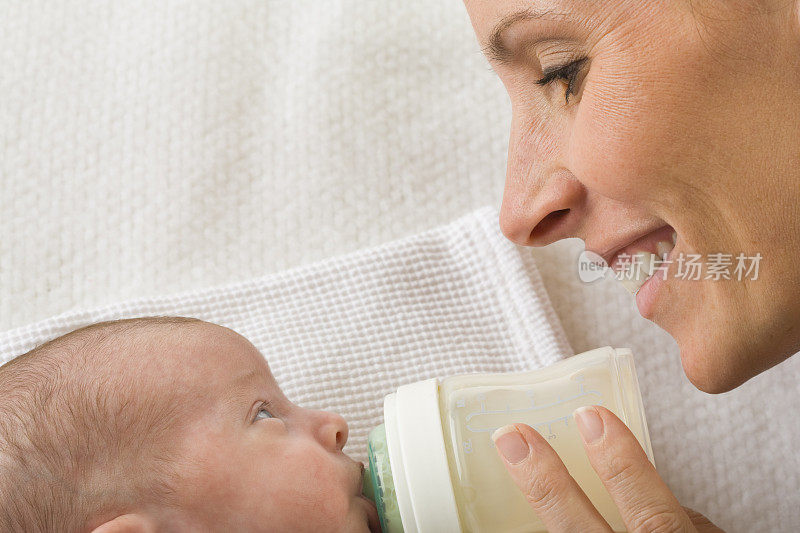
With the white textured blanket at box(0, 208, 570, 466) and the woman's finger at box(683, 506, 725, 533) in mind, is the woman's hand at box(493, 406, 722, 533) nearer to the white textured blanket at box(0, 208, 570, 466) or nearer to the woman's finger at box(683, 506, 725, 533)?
the woman's finger at box(683, 506, 725, 533)

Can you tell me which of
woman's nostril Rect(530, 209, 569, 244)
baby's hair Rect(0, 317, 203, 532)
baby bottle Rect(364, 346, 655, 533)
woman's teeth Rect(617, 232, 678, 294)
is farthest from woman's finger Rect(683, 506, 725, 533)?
baby's hair Rect(0, 317, 203, 532)

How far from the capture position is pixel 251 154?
5.66 feet

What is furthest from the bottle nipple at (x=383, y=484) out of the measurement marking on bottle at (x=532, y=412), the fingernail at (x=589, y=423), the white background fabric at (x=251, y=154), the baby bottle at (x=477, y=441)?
the white background fabric at (x=251, y=154)

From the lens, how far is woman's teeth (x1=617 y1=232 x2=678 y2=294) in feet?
3.44

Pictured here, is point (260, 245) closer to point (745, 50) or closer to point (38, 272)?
point (38, 272)

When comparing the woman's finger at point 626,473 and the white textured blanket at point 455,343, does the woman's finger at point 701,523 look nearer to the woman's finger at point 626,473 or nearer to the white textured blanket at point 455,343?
the white textured blanket at point 455,343

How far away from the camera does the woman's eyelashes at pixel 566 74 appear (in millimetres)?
981

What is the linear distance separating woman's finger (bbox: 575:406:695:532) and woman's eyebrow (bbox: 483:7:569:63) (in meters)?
0.45

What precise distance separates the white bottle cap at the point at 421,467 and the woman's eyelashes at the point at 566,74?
0.42 m

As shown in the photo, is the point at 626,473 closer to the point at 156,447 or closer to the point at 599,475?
the point at 599,475

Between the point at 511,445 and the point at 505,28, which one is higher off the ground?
the point at 505,28

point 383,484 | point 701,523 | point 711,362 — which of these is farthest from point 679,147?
point 701,523

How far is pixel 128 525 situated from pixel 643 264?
0.72m

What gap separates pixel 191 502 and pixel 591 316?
875 millimetres
